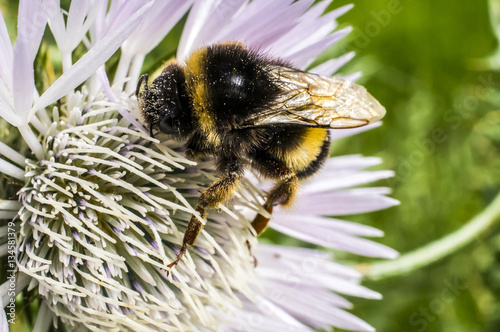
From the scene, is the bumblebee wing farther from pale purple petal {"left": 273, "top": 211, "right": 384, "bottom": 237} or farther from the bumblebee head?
pale purple petal {"left": 273, "top": 211, "right": 384, "bottom": 237}

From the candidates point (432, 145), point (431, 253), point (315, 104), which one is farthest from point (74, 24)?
point (432, 145)

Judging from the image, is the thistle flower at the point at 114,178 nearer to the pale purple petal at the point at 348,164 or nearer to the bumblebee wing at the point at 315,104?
the bumblebee wing at the point at 315,104

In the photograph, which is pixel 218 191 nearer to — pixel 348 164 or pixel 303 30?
pixel 303 30

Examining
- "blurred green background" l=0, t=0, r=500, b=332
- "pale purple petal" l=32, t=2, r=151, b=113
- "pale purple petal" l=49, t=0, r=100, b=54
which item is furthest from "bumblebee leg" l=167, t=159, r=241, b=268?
"blurred green background" l=0, t=0, r=500, b=332

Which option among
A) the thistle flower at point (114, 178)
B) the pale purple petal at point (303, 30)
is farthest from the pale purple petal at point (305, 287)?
the pale purple petal at point (303, 30)

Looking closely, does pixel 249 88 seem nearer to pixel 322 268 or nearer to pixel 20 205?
pixel 20 205

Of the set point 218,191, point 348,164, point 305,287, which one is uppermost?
point 348,164
